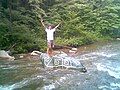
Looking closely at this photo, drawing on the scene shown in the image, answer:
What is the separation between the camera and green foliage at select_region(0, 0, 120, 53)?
19.8m

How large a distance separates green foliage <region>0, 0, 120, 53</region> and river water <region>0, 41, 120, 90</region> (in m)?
3.62

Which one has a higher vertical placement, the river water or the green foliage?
the green foliage

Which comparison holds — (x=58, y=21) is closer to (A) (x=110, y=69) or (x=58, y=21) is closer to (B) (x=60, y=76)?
(A) (x=110, y=69)

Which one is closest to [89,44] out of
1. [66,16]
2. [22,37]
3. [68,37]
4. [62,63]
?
[68,37]

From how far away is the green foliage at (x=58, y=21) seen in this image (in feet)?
65.1

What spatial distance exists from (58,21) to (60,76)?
484 inches

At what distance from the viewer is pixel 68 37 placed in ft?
79.5

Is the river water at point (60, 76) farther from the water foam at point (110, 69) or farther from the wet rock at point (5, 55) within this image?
the wet rock at point (5, 55)

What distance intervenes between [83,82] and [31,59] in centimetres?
583

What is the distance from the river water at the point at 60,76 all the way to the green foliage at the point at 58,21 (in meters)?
3.62

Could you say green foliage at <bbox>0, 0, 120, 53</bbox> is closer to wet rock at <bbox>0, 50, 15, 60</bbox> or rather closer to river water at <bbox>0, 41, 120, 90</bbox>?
wet rock at <bbox>0, 50, 15, 60</bbox>

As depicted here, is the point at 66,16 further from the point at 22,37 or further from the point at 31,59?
the point at 31,59

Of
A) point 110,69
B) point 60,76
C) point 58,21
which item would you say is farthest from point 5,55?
point 58,21

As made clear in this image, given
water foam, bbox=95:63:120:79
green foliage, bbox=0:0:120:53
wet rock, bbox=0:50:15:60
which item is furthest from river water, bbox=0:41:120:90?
green foliage, bbox=0:0:120:53
